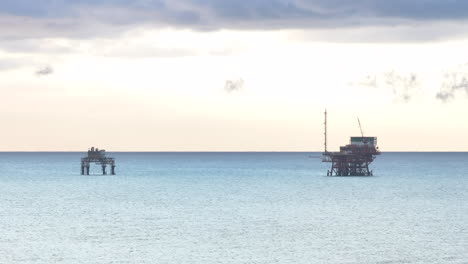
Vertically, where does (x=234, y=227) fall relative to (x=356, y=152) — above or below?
below

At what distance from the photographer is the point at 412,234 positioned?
79.4 metres

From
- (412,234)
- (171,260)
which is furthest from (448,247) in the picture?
(171,260)

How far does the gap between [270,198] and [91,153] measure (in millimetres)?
69595

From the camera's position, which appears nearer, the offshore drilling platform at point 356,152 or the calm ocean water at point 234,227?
the calm ocean water at point 234,227

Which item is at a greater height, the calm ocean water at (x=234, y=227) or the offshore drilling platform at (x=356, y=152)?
the offshore drilling platform at (x=356, y=152)

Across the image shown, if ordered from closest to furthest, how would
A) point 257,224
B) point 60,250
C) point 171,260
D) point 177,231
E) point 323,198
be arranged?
point 171,260 → point 60,250 → point 177,231 → point 257,224 → point 323,198

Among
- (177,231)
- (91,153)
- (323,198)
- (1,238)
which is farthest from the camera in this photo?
(91,153)

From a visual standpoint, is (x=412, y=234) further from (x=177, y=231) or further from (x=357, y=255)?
(x=177, y=231)

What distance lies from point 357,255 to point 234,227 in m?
22.2

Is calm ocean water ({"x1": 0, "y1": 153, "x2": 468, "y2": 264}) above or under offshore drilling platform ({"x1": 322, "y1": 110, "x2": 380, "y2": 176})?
under

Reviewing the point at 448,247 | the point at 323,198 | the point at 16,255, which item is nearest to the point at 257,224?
the point at 448,247

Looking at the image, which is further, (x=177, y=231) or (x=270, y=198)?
(x=270, y=198)

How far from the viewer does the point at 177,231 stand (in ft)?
268

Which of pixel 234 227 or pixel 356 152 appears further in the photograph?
pixel 356 152
